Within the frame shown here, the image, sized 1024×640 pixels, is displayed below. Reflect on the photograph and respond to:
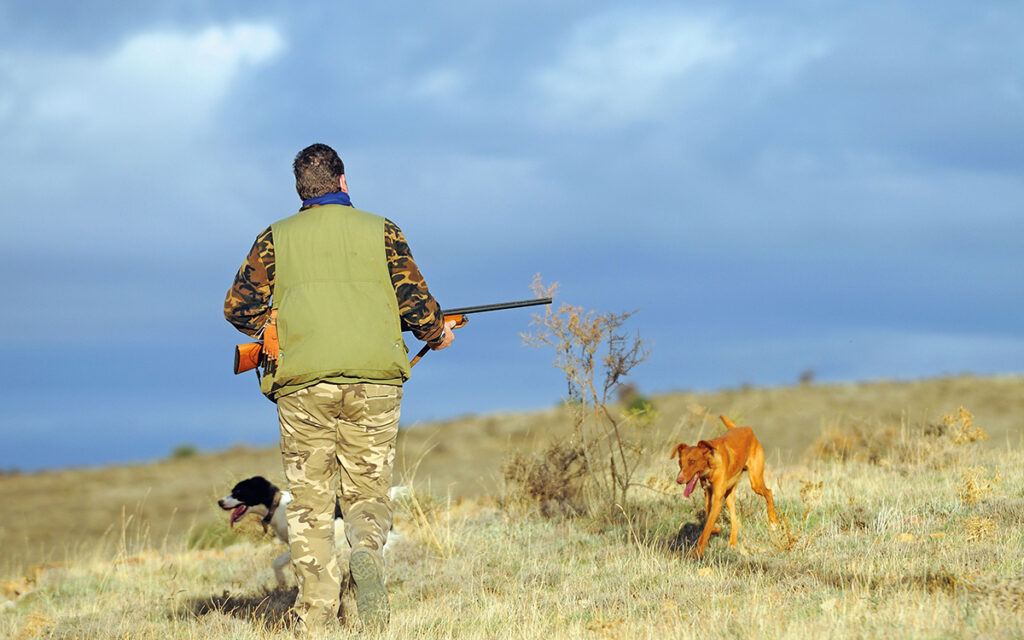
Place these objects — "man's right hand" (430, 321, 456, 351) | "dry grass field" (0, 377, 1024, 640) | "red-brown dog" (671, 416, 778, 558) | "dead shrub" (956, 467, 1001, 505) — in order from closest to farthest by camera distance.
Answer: "dry grass field" (0, 377, 1024, 640) < "man's right hand" (430, 321, 456, 351) < "red-brown dog" (671, 416, 778, 558) < "dead shrub" (956, 467, 1001, 505)

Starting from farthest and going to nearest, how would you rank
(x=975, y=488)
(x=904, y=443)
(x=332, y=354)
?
(x=904, y=443) → (x=975, y=488) → (x=332, y=354)

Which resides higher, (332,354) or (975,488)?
(332,354)

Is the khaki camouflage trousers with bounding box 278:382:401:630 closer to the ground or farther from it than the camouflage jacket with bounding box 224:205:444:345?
closer to the ground

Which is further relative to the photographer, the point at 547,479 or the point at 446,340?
the point at 547,479

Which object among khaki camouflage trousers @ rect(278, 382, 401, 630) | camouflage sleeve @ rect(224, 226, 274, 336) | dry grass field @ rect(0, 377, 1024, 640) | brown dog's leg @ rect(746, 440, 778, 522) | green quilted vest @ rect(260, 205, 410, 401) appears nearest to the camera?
dry grass field @ rect(0, 377, 1024, 640)

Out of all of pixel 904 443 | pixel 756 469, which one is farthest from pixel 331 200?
pixel 904 443

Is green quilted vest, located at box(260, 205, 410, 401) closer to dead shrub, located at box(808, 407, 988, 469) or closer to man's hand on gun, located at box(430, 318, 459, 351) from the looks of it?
man's hand on gun, located at box(430, 318, 459, 351)

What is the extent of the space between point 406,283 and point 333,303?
500 mm

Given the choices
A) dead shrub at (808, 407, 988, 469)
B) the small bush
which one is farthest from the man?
the small bush

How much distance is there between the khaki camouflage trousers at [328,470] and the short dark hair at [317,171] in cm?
124

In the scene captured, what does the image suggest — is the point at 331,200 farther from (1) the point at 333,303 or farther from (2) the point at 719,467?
(2) the point at 719,467

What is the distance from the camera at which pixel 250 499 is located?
7.60 m

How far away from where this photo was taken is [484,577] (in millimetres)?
7270

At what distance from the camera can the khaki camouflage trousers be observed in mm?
5574
